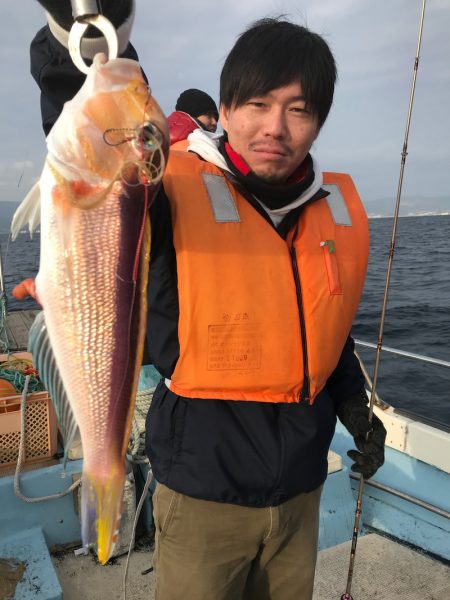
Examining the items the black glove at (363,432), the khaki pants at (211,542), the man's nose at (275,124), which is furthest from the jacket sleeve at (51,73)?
the black glove at (363,432)

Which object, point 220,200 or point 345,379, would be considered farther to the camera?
point 345,379

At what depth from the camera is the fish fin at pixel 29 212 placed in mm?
1562

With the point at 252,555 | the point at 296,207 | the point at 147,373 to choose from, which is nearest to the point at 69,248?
the point at 296,207

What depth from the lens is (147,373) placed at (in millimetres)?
4668

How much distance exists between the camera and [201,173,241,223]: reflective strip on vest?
6.73 ft

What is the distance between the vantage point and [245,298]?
6.68 ft

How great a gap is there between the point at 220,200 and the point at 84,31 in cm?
82

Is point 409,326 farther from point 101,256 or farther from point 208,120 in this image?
point 101,256

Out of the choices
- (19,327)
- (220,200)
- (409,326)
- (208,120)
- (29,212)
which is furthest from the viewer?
(409,326)

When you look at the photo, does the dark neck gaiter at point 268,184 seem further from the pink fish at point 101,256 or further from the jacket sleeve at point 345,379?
the jacket sleeve at point 345,379

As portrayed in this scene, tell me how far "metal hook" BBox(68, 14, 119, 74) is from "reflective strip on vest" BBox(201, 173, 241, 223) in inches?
28.3

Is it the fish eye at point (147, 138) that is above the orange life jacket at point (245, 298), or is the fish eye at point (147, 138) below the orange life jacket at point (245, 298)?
above

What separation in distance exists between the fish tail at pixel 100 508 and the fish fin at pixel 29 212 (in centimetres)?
82

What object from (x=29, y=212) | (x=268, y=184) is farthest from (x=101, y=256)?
(x=268, y=184)
